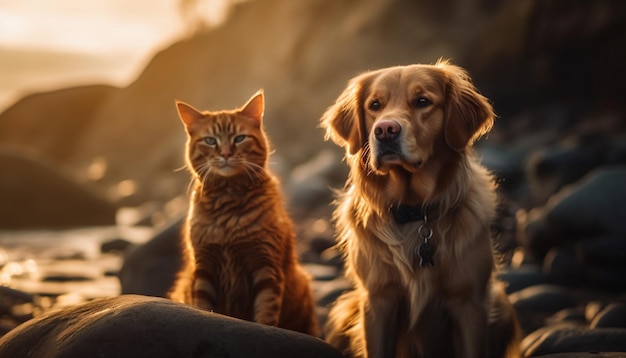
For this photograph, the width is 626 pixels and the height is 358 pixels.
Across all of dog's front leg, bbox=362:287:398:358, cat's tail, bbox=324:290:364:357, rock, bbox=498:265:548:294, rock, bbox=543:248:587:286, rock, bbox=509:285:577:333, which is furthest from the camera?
rock, bbox=543:248:587:286

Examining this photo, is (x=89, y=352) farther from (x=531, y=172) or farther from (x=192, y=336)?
(x=531, y=172)

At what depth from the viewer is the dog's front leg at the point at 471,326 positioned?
4469 mm

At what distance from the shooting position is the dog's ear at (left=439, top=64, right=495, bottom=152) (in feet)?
14.9

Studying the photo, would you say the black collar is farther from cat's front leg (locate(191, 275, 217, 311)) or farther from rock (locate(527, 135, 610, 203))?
rock (locate(527, 135, 610, 203))

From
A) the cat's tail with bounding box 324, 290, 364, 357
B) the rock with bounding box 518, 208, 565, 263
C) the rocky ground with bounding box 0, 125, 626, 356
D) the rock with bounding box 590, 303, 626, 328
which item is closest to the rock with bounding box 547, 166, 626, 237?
the rocky ground with bounding box 0, 125, 626, 356

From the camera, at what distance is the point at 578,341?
5.31m

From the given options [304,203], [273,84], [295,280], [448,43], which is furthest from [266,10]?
[295,280]

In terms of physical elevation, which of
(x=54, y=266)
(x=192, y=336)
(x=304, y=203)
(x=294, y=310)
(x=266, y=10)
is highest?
(x=266, y=10)

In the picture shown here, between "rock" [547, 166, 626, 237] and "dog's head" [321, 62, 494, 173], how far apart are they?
3.79m

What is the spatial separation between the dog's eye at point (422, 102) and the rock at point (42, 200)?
1479 cm

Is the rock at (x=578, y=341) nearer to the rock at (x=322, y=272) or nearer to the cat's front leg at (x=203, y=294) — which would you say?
the cat's front leg at (x=203, y=294)

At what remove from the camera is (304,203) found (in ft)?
58.0

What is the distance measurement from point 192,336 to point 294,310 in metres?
1.31

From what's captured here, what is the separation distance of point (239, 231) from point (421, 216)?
1.20 meters
